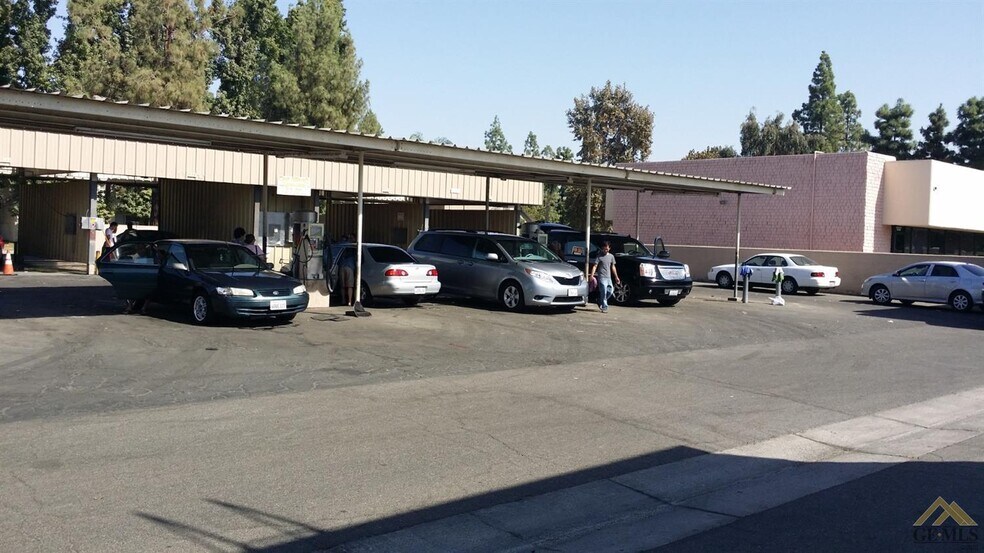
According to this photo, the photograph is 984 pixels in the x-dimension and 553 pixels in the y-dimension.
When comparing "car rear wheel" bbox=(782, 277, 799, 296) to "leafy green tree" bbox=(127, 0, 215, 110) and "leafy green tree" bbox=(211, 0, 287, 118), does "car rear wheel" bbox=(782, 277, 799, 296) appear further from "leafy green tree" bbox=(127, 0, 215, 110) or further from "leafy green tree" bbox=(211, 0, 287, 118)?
"leafy green tree" bbox=(211, 0, 287, 118)

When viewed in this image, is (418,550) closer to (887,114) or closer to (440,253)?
(440,253)

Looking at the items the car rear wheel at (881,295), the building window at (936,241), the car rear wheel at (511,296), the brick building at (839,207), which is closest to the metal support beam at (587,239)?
the car rear wheel at (511,296)

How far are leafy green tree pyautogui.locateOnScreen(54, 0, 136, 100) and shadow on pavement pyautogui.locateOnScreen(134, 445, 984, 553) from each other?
35945mm

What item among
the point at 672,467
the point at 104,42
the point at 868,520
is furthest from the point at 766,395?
the point at 104,42

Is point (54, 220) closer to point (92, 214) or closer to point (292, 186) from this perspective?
point (92, 214)

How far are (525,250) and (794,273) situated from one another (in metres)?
13.4

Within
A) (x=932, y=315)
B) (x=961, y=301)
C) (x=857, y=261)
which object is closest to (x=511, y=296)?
(x=932, y=315)

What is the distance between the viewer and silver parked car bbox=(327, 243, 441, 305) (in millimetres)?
18594

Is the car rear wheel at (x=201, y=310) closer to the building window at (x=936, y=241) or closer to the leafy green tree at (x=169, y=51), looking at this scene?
the leafy green tree at (x=169, y=51)

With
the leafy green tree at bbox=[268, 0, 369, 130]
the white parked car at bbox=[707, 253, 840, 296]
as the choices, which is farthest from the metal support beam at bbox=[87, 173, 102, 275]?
the white parked car at bbox=[707, 253, 840, 296]

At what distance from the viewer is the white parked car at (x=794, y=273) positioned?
97.1 ft

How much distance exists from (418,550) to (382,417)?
11.9 ft

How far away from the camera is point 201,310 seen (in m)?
15.3

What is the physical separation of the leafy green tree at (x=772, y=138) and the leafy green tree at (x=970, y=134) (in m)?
11.8
